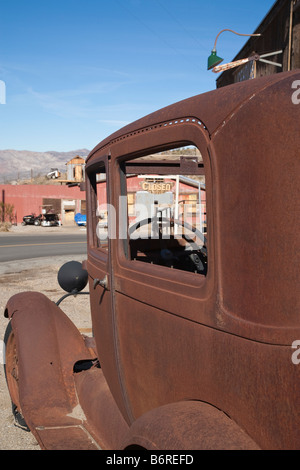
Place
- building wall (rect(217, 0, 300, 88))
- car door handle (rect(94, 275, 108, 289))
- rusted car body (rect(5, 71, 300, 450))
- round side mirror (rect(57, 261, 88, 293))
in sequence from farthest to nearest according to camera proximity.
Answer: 1. building wall (rect(217, 0, 300, 88))
2. round side mirror (rect(57, 261, 88, 293))
3. car door handle (rect(94, 275, 108, 289))
4. rusted car body (rect(5, 71, 300, 450))

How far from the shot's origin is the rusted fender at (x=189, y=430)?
1.29m

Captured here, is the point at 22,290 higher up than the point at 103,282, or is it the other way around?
the point at 103,282

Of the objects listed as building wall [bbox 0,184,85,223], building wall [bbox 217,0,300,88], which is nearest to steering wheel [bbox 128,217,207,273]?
building wall [bbox 217,0,300,88]

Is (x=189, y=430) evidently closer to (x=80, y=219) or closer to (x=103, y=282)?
(x=103, y=282)

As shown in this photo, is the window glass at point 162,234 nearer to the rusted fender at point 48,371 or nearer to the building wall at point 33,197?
the rusted fender at point 48,371

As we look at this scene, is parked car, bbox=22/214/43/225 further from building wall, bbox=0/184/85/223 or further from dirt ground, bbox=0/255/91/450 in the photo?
dirt ground, bbox=0/255/91/450

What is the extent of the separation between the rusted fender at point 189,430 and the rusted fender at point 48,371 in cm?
88

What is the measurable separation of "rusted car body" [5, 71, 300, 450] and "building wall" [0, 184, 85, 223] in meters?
32.8

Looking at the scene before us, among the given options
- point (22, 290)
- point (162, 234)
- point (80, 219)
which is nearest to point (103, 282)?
point (162, 234)

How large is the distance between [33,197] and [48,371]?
3330 cm

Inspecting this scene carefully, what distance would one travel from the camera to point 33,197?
34.5m

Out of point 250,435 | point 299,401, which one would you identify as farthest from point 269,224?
point 250,435

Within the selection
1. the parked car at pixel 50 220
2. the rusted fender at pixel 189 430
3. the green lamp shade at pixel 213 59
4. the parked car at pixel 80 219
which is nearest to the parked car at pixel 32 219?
the parked car at pixel 50 220

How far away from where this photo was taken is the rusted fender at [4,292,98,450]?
2.36 m
